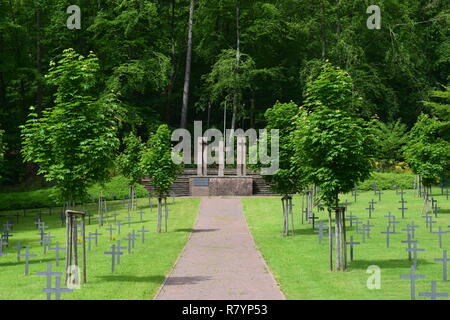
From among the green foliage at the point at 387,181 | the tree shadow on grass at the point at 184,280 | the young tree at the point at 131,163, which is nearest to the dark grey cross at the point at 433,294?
the tree shadow on grass at the point at 184,280

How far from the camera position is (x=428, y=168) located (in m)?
36.1

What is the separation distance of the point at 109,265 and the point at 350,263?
838 cm

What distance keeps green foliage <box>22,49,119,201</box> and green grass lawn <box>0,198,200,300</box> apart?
9.58 ft

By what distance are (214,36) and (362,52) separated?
16937 millimetres

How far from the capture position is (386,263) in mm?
21500

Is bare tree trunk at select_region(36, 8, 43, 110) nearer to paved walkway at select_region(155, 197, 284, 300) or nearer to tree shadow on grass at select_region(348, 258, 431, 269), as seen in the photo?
paved walkway at select_region(155, 197, 284, 300)

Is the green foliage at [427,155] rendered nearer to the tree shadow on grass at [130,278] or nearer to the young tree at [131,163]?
the young tree at [131,163]

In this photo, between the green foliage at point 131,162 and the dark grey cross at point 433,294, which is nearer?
the dark grey cross at point 433,294

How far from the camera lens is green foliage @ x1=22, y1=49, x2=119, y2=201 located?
1884cm

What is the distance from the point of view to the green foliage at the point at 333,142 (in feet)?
65.7

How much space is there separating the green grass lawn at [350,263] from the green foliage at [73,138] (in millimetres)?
6528

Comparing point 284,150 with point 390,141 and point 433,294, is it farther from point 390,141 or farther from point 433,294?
point 390,141

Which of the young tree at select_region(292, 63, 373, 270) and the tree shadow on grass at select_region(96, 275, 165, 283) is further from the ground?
the young tree at select_region(292, 63, 373, 270)

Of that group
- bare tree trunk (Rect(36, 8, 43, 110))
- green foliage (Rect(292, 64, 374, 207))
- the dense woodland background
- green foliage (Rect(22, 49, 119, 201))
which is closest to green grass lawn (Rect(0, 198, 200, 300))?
green foliage (Rect(22, 49, 119, 201))
